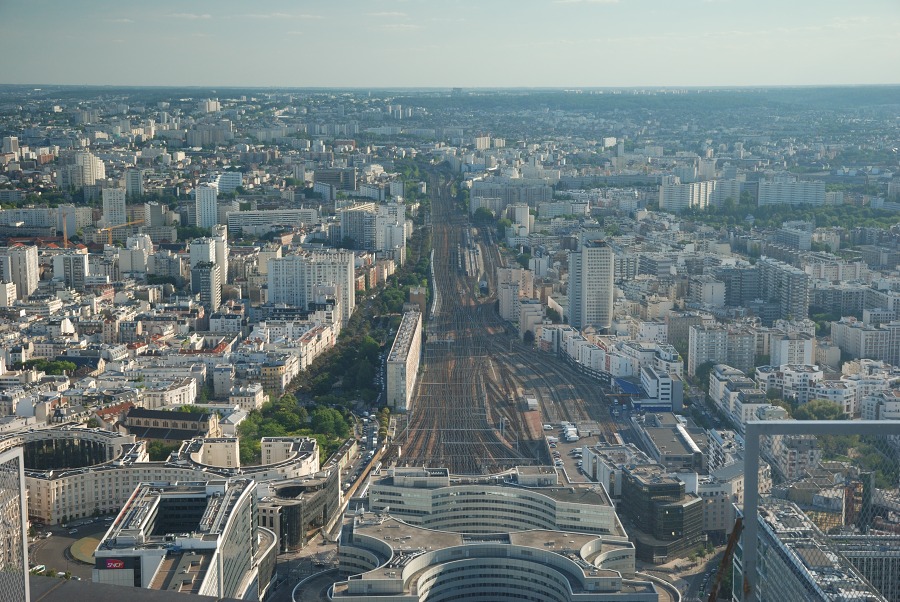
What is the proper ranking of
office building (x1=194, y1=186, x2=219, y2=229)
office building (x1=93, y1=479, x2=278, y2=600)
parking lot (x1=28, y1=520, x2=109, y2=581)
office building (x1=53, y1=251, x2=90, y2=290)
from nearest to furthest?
office building (x1=93, y1=479, x2=278, y2=600) < parking lot (x1=28, y1=520, x2=109, y2=581) < office building (x1=53, y1=251, x2=90, y2=290) < office building (x1=194, y1=186, x2=219, y2=229)

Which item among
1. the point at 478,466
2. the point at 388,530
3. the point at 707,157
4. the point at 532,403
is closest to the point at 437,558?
the point at 388,530

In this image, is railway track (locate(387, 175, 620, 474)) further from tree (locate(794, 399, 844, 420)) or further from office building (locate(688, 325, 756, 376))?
→ tree (locate(794, 399, 844, 420))

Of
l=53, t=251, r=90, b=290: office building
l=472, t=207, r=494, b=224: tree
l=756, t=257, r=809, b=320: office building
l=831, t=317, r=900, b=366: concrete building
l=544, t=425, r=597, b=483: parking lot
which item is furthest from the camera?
l=472, t=207, r=494, b=224: tree

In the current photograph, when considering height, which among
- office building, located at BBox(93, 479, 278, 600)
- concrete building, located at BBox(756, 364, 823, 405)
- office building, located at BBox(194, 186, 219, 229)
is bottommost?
concrete building, located at BBox(756, 364, 823, 405)

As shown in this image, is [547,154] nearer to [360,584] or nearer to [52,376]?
[52,376]

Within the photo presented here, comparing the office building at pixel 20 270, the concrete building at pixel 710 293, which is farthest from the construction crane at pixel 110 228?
the concrete building at pixel 710 293

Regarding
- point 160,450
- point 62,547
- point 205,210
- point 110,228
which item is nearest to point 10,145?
point 205,210

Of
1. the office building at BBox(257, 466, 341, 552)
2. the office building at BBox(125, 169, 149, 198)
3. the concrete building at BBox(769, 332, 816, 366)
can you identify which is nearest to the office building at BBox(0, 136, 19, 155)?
the office building at BBox(125, 169, 149, 198)
